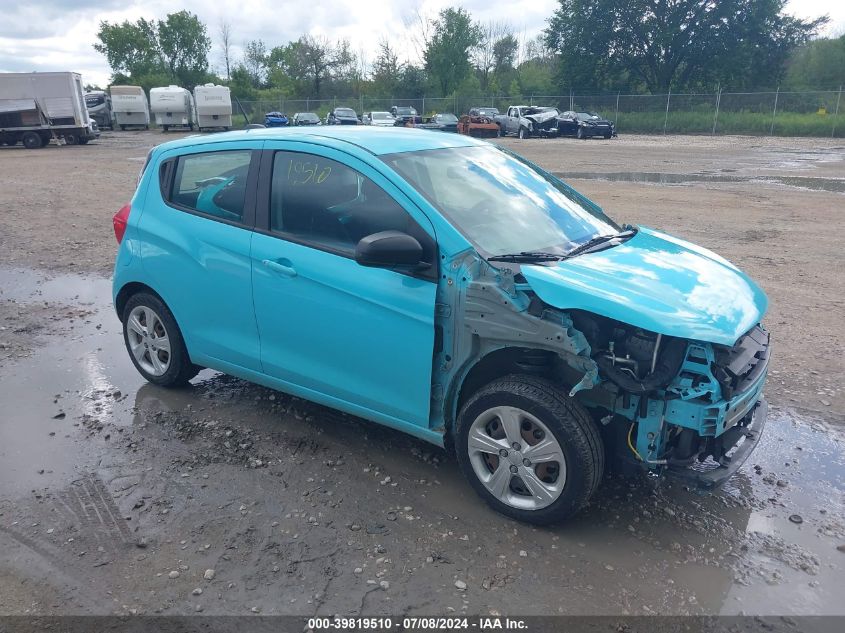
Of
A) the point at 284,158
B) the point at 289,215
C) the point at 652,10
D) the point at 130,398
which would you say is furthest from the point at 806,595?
the point at 652,10

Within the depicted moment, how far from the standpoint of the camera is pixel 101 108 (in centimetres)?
4850

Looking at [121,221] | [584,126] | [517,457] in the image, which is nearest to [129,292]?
[121,221]

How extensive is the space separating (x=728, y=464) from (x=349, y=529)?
6.22 ft

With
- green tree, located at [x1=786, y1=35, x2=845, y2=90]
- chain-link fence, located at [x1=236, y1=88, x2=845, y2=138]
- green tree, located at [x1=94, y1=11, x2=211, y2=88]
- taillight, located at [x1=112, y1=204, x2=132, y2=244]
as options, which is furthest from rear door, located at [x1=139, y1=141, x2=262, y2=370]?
green tree, located at [x1=94, y1=11, x2=211, y2=88]

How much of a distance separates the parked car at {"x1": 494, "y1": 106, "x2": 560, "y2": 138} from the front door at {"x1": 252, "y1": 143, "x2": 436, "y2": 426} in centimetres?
3698

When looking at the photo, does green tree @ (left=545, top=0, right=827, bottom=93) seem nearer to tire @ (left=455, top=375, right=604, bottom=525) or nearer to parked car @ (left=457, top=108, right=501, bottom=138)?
parked car @ (left=457, top=108, right=501, bottom=138)

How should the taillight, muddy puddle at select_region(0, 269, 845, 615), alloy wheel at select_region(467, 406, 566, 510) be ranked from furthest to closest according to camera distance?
the taillight
alloy wheel at select_region(467, 406, 566, 510)
muddy puddle at select_region(0, 269, 845, 615)

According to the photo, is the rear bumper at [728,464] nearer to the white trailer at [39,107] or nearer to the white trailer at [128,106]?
the white trailer at [39,107]

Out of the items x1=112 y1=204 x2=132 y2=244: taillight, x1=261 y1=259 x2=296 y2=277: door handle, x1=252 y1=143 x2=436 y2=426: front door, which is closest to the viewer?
x1=252 y1=143 x2=436 y2=426: front door

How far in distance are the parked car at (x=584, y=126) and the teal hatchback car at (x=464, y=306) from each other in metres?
35.6

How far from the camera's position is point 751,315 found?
347 cm

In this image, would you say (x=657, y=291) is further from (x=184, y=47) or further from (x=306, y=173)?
(x=184, y=47)

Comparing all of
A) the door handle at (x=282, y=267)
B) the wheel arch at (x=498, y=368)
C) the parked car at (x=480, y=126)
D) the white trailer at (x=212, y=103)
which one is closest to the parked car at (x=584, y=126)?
the parked car at (x=480, y=126)

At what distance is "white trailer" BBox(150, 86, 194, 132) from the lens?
46625 mm
